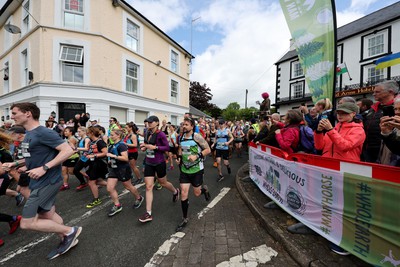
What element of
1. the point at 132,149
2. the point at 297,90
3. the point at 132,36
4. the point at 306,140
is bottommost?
the point at 132,149

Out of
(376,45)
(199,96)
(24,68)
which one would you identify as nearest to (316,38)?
(24,68)

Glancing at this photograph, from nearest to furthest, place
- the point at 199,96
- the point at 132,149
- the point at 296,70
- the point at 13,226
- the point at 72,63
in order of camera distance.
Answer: the point at 13,226 → the point at 132,149 → the point at 72,63 → the point at 296,70 → the point at 199,96

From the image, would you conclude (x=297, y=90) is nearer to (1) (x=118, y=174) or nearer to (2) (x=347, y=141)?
(2) (x=347, y=141)

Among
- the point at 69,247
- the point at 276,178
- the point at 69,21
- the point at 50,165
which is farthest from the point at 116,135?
the point at 69,21

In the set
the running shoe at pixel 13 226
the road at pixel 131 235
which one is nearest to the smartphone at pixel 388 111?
the road at pixel 131 235

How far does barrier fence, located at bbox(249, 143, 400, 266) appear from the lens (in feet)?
5.89

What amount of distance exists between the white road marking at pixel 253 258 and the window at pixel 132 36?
583 inches

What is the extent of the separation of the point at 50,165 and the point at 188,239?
2.11 m

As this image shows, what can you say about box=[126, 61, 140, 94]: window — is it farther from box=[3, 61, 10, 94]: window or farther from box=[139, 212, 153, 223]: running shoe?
box=[139, 212, 153, 223]: running shoe

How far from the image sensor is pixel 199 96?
139ft

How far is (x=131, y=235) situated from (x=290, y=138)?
307 centimetres

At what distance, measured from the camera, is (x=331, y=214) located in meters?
2.36

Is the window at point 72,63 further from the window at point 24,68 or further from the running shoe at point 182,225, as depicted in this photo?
the running shoe at point 182,225

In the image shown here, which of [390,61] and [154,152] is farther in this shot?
[390,61]
